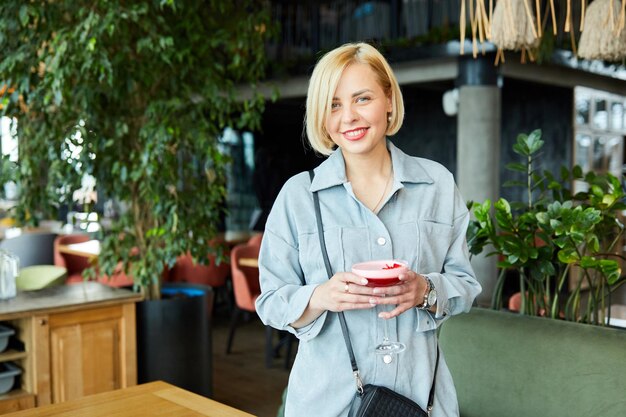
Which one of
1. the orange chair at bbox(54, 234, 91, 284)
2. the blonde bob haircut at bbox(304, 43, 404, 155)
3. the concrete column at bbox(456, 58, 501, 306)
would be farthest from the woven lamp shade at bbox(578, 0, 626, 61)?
the orange chair at bbox(54, 234, 91, 284)

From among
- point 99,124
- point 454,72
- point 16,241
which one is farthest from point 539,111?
point 99,124

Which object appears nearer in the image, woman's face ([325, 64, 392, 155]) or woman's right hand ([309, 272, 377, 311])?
woman's right hand ([309, 272, 377, 311])

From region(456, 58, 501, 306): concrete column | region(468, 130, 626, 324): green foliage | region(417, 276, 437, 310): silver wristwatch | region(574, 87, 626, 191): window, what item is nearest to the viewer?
region(417, 276, 437, 310): silver wristwatch

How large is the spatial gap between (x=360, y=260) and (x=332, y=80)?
426mm

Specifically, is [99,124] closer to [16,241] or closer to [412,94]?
[16,241]

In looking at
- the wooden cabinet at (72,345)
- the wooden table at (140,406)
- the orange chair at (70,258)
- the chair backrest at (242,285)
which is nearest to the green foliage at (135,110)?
the wooden cabinet at (72,345)

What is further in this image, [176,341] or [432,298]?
[176,341]

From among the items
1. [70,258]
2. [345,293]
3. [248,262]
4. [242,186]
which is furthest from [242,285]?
[242,186]

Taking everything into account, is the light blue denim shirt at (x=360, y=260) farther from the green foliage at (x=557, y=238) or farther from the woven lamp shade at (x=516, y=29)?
the woven lamp shade at (x=516, y=29)

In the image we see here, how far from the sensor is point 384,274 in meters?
1.49

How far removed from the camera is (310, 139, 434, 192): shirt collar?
175cm

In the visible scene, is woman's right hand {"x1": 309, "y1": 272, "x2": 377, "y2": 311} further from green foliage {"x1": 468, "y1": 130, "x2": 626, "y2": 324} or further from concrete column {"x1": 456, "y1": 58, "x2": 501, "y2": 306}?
concrete column {"x1": 456, "y1": 58, "x2": 501, "y2": 306}

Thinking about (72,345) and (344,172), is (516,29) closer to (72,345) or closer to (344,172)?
(344,172)

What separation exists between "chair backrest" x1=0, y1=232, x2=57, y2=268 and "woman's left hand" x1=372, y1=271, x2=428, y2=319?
693 cm
